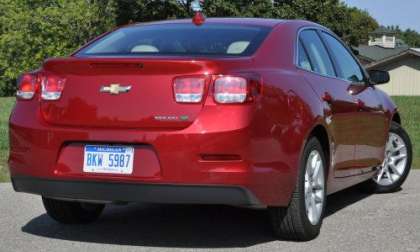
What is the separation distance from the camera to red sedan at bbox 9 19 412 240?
461 cm

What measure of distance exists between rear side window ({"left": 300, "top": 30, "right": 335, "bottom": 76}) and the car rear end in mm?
861

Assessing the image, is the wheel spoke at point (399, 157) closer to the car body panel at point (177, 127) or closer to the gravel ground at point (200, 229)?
the gravel ground at point (200, 229)

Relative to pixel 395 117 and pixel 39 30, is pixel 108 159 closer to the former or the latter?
pixel 395 117

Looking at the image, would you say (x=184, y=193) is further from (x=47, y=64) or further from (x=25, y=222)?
(x=25, y=222)

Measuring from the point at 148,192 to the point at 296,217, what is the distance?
108 cm

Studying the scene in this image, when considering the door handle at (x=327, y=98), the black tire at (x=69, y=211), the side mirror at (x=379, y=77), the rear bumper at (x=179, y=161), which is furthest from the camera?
the side mirror at (x=379, y=77)

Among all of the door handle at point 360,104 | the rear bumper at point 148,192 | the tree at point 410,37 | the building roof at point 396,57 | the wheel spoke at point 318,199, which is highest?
the door handle at point 360,104

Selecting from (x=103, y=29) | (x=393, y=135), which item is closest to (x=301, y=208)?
(x=393, y=135)

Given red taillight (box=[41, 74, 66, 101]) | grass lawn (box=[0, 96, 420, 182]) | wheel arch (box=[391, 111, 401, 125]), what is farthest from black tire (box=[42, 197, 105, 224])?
wheel arch (box=[391, 111, 401, 125])

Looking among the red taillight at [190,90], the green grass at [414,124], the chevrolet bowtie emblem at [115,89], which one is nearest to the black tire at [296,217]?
the red taillight at [190,90]

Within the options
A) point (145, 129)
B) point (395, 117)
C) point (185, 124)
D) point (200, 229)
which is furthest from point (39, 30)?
point (185, 124)

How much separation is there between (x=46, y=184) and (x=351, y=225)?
2.43m

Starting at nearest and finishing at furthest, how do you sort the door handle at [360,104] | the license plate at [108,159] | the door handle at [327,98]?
the license plate at [108,159] → the door handle at [327,98] → the door handle at [360,104]

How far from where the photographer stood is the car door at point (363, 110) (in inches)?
255
